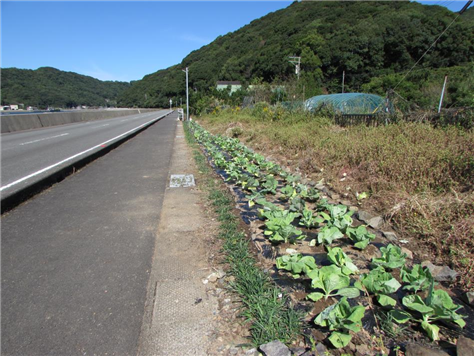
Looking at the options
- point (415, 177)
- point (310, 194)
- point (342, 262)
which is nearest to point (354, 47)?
point (415, 177)

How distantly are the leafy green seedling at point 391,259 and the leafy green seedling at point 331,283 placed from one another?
0.40 metres

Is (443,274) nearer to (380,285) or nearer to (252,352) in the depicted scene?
(380,285)

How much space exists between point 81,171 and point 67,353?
600cm

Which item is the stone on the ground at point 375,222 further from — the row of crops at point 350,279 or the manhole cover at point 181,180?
the manhole cover at point 181,180

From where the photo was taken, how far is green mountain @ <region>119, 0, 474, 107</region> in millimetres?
54531

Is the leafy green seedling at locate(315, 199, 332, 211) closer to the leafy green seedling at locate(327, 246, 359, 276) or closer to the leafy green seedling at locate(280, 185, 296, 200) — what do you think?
the leafy green seedling at locate(280, 185, 296, 200)

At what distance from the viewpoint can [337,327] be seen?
1.67 meters

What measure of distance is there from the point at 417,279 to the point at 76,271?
2941 millimetres

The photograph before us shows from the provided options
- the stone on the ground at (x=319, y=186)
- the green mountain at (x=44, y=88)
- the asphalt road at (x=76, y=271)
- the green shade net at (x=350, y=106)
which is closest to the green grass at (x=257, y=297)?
the asphalt road at (x=76, y=271)

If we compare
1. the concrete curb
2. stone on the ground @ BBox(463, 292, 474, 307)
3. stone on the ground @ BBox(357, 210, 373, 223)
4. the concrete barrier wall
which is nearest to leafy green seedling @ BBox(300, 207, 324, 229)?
stone on the ground @ BBox(357, 210, 373, 223)

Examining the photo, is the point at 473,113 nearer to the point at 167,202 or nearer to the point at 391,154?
the point at 391,154

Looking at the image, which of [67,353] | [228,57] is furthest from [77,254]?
[228,57]

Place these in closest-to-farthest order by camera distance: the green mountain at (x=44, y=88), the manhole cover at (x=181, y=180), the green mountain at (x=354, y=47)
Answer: the manhole cover at (x=181, y=180), the green mountain at (x=354, y=47), the green mountain at (x=44, y=88)

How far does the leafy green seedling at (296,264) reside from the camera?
2273mm
